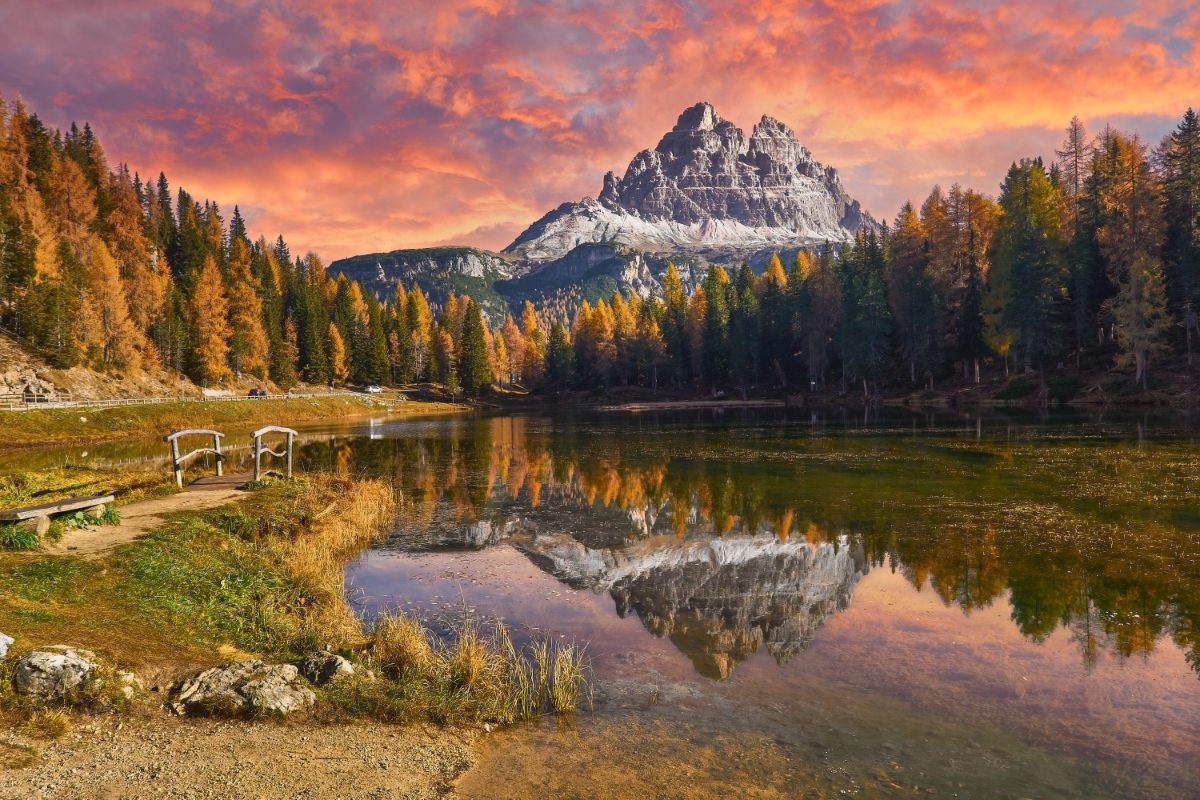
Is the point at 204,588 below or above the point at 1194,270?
below

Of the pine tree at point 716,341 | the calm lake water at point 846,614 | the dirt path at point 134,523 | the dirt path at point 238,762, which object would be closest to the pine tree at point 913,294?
the pine tree at point 716,341

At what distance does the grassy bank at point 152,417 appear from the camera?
52.7m

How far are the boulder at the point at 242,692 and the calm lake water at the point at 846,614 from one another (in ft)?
9.80

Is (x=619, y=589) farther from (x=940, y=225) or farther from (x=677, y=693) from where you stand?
(x=940, y=225)

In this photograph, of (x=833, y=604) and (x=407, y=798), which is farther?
(x=833, y=604)

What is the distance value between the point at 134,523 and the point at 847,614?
19.4 metres

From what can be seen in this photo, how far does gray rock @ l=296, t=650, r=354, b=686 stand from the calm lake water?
2.78m

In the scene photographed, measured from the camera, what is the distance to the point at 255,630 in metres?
12.3

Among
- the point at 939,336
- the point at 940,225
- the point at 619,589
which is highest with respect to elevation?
the point at 940,225

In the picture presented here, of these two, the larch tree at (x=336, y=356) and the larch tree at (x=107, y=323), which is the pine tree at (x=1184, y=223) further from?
the larch tree at (x=336, y=356)

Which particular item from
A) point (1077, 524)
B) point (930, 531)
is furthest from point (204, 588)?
point (1077, 524)

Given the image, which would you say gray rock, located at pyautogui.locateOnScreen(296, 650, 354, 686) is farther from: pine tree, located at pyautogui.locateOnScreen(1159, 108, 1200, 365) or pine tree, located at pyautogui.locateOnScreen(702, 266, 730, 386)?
pine tree, located at pyautogui.locateOnScreen(702, 266, 730, 386)

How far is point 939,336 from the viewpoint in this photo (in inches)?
3346

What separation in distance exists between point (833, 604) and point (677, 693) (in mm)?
5776
